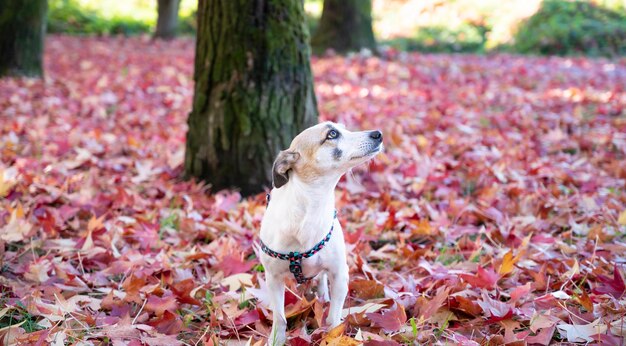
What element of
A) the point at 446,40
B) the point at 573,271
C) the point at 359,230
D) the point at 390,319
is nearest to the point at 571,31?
the point at 446,40

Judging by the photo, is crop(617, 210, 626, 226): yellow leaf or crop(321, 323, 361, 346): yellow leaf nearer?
crop(321, 323, 361, 346): yellow leaf

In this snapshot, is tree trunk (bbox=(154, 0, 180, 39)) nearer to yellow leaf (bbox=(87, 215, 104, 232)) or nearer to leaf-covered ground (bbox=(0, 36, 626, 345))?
leaf-covered ground (bbox=(0, 36, 626, 345))

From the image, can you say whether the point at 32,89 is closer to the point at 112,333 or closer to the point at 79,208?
the point at 79,208

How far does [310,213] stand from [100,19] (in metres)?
22.1

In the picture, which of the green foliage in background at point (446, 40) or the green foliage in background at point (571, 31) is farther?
the green foliage in background at point (446, 40)

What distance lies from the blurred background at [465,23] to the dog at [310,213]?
13.0 metres

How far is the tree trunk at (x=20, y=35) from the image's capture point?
29.8ft

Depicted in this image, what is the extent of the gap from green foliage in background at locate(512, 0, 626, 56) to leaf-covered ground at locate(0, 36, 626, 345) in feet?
29.9

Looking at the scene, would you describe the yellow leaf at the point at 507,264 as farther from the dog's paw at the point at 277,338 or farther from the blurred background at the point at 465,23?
the blurred background at the point at 465,23

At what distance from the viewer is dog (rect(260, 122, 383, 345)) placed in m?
2.76

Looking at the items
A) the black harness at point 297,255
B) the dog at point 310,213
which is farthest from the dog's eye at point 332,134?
the black harness at point 297,255

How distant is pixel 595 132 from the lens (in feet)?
23.2

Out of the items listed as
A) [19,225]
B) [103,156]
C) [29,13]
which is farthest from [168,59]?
[19,225]

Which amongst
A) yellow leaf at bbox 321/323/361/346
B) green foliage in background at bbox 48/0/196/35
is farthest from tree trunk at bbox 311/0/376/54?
green foliage in background at bbox 48/0/196/35
